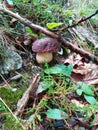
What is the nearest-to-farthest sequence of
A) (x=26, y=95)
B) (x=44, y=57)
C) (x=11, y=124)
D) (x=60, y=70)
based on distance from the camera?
1. (x=11, y=124)
2. (x=26, y=95)
3. (x=60, y=70)
4. (x=44, y=57)

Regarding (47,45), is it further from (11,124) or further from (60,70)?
(11,124)

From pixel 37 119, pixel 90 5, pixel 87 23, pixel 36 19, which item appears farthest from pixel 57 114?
pixel 90 5

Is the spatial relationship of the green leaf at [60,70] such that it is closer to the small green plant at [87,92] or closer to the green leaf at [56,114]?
the small green plant at [87,92]

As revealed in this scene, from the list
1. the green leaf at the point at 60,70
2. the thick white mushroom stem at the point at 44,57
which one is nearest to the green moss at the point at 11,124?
the green leaf at the point at 60,70

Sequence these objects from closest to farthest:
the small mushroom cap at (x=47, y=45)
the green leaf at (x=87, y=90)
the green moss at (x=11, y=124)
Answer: the green moss at (x=11, y=124)
the green leaf at (x=87, y=90)
the small mushroom cap at (x=47, y=45)

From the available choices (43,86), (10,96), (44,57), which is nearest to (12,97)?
(10,96)

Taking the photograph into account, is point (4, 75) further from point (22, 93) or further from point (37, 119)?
point (37, 119)
